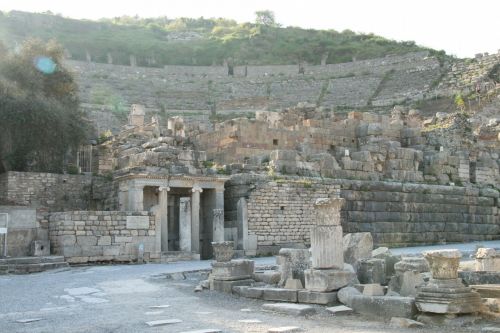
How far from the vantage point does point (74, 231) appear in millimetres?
17062

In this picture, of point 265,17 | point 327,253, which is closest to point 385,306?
point 327,253

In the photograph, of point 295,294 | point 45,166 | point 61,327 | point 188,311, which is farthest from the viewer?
point 45,166

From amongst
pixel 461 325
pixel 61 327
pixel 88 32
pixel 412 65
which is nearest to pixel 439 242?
pixel 461 325

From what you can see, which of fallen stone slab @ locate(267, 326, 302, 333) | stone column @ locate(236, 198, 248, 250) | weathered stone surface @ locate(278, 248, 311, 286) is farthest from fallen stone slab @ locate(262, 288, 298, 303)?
stone column @ locate(236, 198, 248, 250)

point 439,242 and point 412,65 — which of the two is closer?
point 439,242

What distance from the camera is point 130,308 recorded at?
9891mm

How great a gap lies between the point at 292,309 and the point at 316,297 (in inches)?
28.6

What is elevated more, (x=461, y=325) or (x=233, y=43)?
(x=233, y=43)

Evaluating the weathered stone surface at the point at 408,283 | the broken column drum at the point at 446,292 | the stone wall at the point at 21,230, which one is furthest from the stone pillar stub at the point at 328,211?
the stone wall at the point at 21,230

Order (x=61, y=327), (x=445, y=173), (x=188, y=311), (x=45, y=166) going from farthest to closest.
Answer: (x=445, y=173), (x=45, y=166), (x=188, y=311), (x=61, y=327)

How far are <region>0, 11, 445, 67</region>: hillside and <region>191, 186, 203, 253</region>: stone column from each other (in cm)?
6932

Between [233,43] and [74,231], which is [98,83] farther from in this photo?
[74,231]

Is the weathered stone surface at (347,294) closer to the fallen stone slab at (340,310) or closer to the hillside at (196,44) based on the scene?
the fallen stone slab at (340,310)

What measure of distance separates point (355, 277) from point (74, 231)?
30.0 feet
